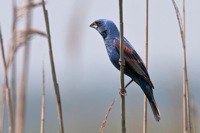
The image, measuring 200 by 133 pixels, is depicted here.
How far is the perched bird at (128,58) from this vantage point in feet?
16.7

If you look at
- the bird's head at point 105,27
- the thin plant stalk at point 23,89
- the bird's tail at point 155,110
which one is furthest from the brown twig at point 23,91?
the bird's head at point 105,27

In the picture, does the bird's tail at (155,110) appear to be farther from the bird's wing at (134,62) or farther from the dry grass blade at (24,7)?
the dry grass blade at (24,7)

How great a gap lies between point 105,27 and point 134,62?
0.49 meters

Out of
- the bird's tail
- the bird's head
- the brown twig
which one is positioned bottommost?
the bird's tail

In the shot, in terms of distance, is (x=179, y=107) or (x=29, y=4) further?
(x=179, y=107)

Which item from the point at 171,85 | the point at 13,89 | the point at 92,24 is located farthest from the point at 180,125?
the point at 13,89

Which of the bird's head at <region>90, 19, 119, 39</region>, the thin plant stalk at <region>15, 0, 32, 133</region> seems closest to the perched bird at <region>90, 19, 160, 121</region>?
the bird's head at <region>90, 19, 119, 39</region>

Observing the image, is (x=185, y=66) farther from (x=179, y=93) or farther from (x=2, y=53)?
(x=2, y=53)

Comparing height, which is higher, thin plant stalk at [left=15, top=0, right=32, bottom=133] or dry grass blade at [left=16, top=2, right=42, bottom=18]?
dry grass blade at [left=16, top=2, right=42, bottom=18]

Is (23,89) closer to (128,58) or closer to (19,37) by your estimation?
(19,37)

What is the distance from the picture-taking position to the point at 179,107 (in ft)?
18.9

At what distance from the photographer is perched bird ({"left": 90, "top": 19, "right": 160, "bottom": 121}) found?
16.7ft

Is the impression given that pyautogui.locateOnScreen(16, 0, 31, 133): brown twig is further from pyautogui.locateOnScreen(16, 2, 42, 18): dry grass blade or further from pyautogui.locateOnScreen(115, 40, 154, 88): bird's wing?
pyautogui.locateOnScreen(115, 40, 154, 88): bird's wing

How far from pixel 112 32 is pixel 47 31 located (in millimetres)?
1919
